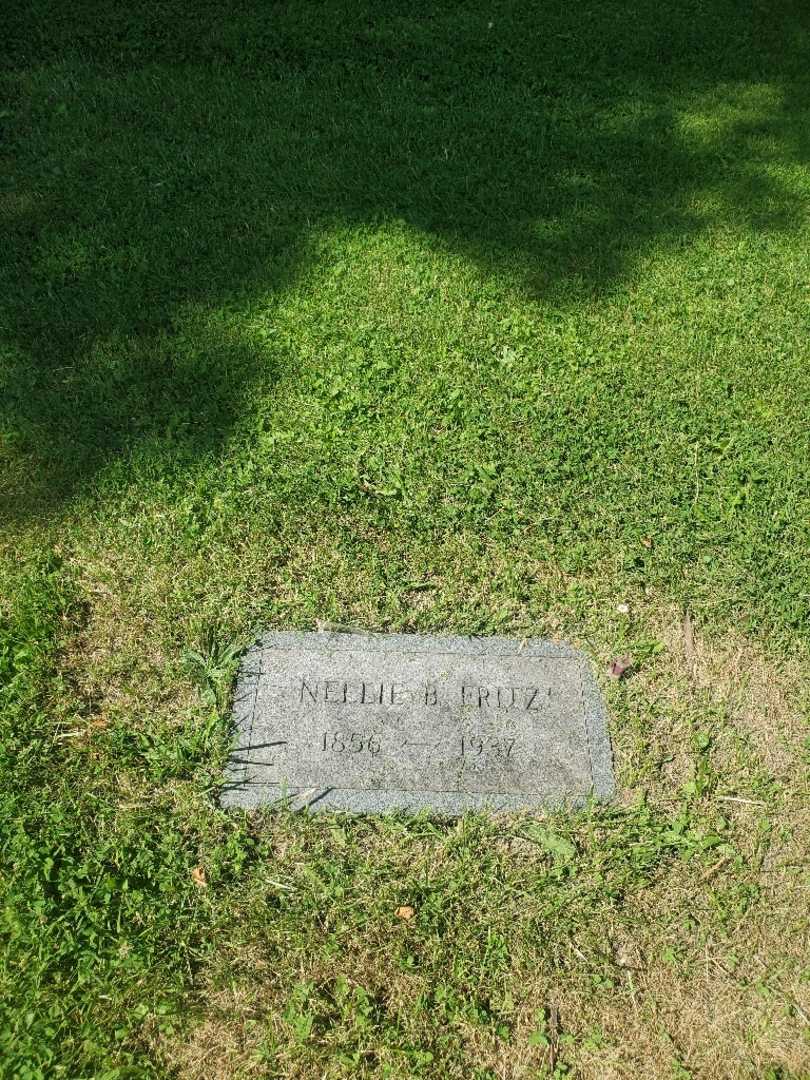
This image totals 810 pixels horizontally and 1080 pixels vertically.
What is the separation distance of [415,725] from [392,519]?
0.95 m

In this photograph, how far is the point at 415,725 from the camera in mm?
2984

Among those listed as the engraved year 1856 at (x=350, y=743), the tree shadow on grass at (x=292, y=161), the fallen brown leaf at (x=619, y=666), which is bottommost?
the engraved year 1856 at (x=350, y=743)

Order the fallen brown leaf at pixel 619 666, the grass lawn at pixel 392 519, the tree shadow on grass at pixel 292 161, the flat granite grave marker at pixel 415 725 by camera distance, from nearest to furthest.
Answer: the grass lawn at pixel 392 519, the flat granite grave marker at pixel 415 725, the fallen brown leaf at pixel 619 666, the tree shadow on grass at pixel 292 161

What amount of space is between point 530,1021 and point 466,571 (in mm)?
1578

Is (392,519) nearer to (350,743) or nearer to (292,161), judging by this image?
(350,743)

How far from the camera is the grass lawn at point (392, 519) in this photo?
8.05 feet

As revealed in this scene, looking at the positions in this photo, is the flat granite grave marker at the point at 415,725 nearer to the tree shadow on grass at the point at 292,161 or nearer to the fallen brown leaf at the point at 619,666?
the fallen brown leaf at the point at 619,666

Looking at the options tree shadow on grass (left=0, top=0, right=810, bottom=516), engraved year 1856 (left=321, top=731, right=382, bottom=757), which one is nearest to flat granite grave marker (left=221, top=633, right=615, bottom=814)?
engraved year 1856 (left=321, top=731, right=382, bottom=757)

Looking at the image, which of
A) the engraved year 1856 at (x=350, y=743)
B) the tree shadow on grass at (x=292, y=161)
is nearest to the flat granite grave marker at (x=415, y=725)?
the engraved year 1856 at (x=350, y=743)

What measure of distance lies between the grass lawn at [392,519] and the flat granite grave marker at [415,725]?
9 cm

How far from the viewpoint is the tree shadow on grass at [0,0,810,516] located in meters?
4.16

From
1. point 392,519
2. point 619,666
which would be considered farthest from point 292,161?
point 619,666

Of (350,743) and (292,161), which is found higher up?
(292,161)

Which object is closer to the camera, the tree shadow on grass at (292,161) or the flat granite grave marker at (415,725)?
the flat granite grave marker at (415,725)
